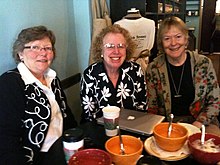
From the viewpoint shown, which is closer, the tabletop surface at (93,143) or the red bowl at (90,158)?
the red bowl at (90,158)

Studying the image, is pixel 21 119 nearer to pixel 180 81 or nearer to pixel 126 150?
pixel 126 150

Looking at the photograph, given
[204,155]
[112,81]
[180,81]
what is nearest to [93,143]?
[204,155]

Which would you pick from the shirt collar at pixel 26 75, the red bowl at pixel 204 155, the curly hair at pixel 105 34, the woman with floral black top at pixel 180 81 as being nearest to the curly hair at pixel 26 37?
the shirt collar at pixel 26 75

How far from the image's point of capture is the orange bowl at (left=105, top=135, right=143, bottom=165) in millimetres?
901

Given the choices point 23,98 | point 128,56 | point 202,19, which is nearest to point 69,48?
point 128,56

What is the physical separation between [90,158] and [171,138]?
0.34 metres

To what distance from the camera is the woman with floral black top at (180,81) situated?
1787 millimetres

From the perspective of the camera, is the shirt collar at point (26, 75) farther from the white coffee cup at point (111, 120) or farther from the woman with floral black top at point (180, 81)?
the woman with floral black top at point (180, 81)

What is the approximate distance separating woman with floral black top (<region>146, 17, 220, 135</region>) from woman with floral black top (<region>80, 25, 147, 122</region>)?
18 cm

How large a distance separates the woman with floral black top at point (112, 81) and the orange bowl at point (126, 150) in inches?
25.6

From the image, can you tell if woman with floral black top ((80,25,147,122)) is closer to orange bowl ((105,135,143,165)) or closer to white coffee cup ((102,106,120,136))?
white coffee cup ((102,106,120,136))

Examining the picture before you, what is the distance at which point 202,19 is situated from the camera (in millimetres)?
7180

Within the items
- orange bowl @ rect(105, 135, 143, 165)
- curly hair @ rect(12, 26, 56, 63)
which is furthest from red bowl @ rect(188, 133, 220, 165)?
curly hair @ rect(12, 26, 56, 63)

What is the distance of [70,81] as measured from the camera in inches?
93.5
